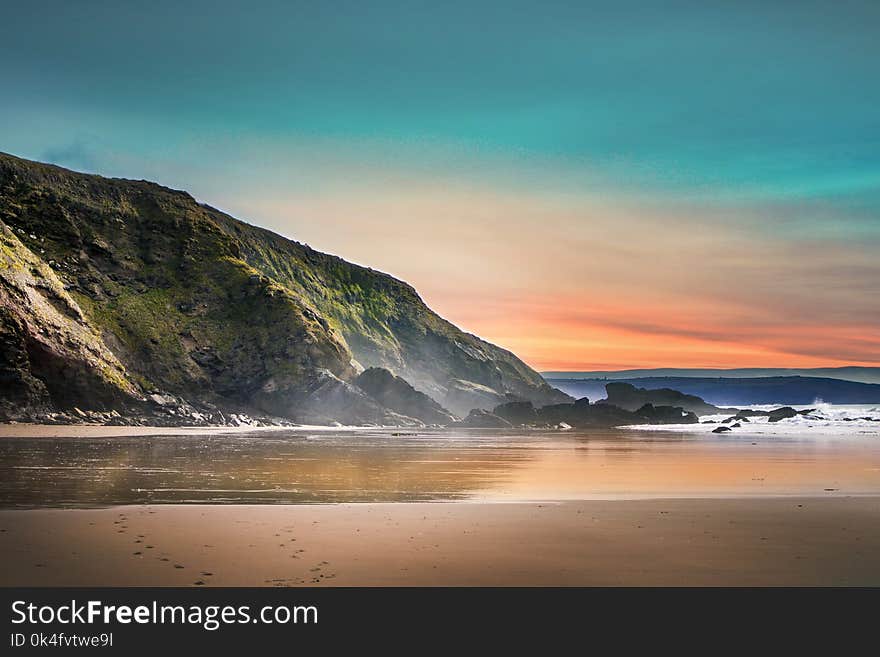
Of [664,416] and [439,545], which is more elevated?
[439,545]

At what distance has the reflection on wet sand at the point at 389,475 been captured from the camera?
20.2 m

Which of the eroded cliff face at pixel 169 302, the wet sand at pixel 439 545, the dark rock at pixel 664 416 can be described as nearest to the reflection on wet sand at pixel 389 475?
the wet sand at pixel 439 545

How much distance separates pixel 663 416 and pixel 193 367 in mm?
69116

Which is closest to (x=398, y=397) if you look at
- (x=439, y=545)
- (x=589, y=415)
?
(x=589, y=415)

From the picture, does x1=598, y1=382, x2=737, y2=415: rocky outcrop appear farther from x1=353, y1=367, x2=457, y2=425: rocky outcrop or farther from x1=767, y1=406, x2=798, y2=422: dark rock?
x1=767, y1=406, x2=798, y2=422: dark rock

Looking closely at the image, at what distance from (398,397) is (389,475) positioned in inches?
3761

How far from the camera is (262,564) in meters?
11.0

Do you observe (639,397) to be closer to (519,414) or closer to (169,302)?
(519,414)

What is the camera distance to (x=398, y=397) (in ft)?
401

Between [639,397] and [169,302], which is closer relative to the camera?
[169,302]

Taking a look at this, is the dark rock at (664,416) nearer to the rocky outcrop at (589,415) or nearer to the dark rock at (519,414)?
the rocky outcrop at (589,415)

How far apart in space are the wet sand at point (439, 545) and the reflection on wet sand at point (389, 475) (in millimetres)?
2612
